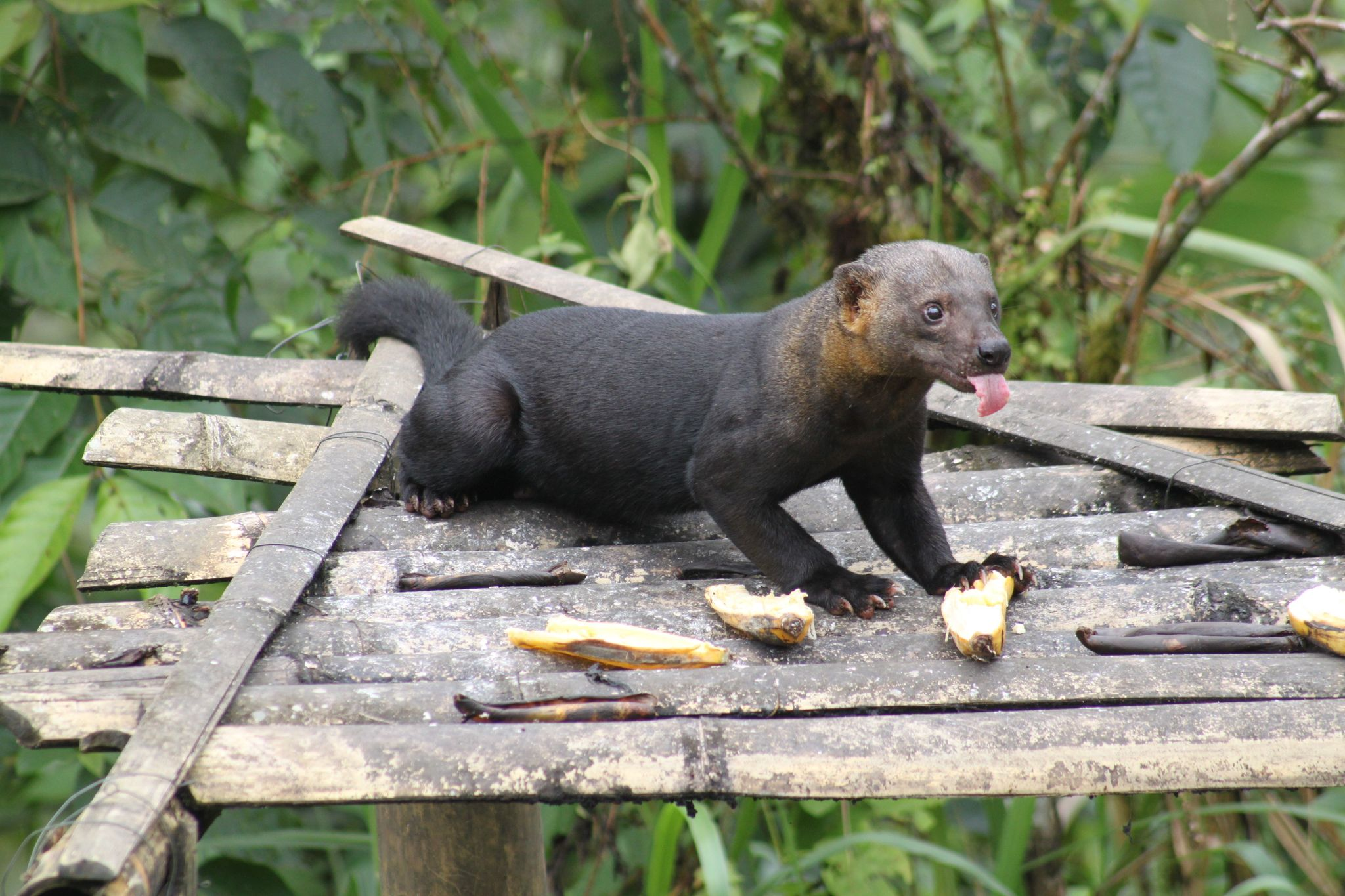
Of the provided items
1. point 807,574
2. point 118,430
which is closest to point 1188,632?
point 807,574

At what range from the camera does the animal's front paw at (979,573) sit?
289cm

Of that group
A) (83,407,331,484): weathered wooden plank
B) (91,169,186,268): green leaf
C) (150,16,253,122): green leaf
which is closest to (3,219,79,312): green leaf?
(91,169,186,268): green leaf

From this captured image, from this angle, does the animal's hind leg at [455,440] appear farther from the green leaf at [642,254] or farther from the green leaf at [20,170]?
the green leaf at [20,170]

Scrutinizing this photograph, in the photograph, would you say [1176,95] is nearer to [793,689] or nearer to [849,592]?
[849,592]

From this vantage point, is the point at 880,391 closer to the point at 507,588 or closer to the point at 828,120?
the point at 507,588

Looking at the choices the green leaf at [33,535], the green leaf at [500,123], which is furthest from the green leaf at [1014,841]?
the green leaf at [33,535]

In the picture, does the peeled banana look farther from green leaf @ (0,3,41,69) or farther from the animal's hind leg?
green leaf @ (0,3,41,69)

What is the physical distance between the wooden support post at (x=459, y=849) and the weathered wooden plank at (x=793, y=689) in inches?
44.2

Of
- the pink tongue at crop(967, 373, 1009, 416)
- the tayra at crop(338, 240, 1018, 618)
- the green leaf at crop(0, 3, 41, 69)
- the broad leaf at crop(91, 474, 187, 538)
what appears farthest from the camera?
the green leaf at crop(0, 3, 41, 69)

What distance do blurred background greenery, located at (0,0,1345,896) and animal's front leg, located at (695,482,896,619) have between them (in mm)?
1113

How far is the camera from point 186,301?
17.4 feet

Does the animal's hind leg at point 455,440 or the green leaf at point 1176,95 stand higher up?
the green leaf at point 1176,95

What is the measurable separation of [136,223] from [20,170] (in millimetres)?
491

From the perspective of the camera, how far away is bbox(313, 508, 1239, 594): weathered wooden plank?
2930 millimetres
